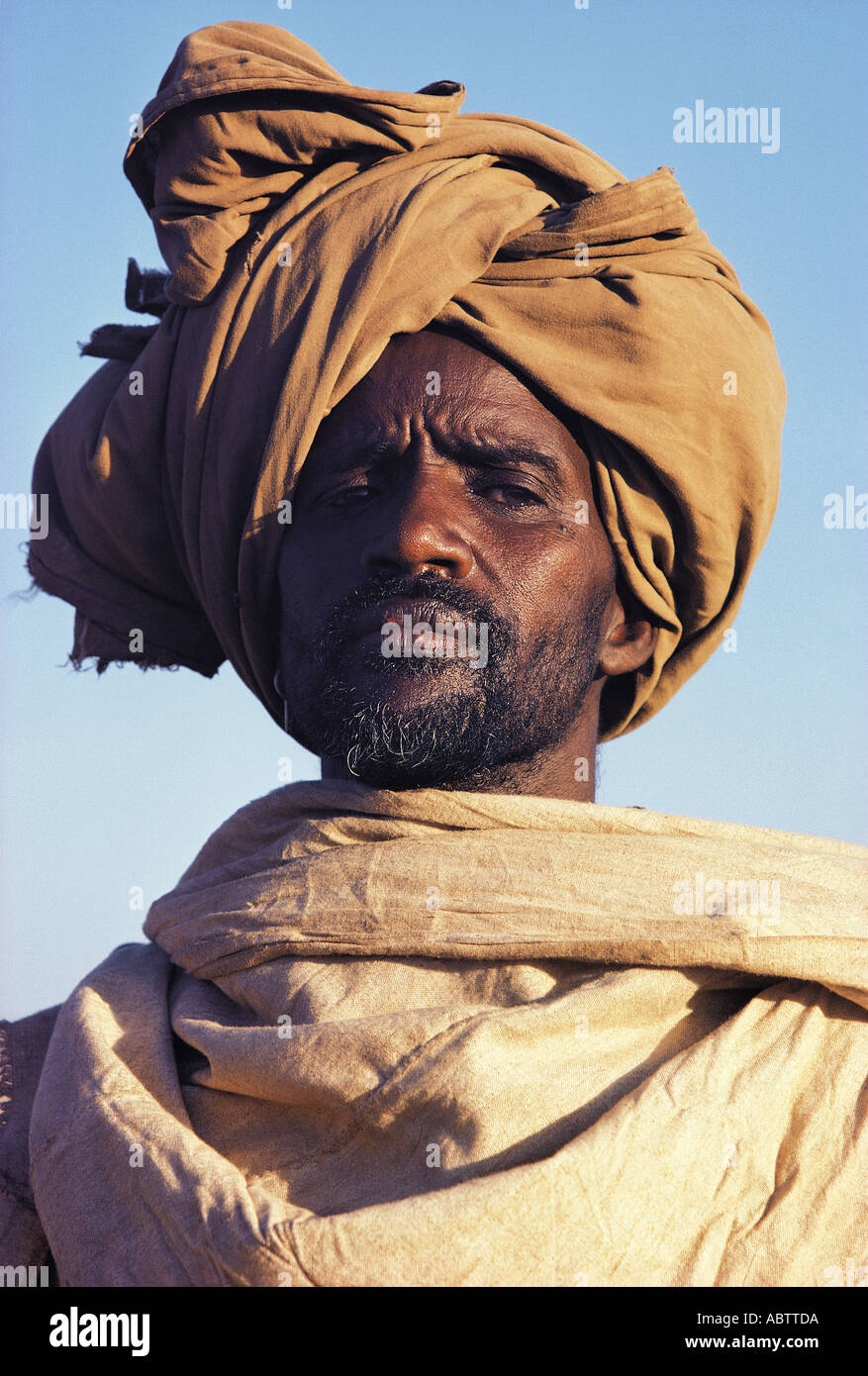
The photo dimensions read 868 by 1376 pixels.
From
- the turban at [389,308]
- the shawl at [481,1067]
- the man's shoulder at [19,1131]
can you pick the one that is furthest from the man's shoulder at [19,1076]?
the turban at [389,308]

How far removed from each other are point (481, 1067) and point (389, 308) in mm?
1749

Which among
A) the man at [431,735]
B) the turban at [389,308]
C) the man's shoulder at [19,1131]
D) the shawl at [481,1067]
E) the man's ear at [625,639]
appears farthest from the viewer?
the man's ear at [625,639]

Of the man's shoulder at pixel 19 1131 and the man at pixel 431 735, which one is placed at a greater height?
the man at pixel 431 735

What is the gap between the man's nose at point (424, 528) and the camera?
326 cm

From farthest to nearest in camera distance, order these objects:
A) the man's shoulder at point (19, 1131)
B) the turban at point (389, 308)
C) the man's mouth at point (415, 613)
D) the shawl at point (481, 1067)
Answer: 1. the turban at point (389, 308)
2. the man's mouth at point (415, 613)
3. the man's shoulder at point (19, 1131)
4. the shawl at point (481, 1067)

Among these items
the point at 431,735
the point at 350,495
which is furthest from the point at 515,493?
→ the point at 431,735

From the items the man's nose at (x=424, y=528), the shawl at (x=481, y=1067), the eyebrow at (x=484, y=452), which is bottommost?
the shawl at (x=481, y=1067)

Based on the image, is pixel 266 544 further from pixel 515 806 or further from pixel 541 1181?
pixel 541 1181

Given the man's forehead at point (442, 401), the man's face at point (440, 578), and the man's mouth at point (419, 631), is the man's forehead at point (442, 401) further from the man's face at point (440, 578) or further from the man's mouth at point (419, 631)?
the man's mouth at point (419, 631)

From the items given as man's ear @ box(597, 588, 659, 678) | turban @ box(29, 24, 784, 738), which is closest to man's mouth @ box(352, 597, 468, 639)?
turban @ box(29, 24, 784, 738)

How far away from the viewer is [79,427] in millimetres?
3924

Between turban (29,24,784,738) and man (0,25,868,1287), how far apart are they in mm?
10

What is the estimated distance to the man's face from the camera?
128 inches

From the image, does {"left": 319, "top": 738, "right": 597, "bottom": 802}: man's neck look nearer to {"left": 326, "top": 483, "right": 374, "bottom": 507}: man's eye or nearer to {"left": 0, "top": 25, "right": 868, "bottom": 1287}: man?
{"left": 0, "top": 25, "right": 868, "bottom": 1287}: man
